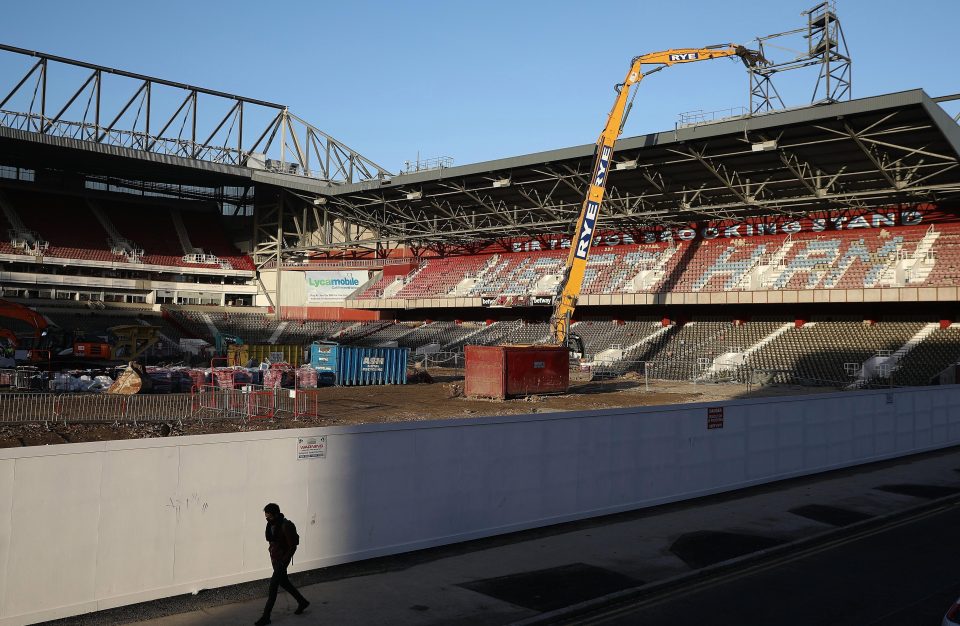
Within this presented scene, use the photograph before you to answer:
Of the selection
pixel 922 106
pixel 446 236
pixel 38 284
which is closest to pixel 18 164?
pixel 38 284

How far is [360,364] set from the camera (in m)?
41.1

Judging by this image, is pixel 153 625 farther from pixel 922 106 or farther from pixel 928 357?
pixel 928 357

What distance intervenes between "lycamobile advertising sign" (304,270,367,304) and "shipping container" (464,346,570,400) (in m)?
36.0

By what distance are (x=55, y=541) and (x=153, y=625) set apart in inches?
56.7

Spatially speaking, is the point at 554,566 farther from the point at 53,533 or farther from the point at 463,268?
the point at 463,268

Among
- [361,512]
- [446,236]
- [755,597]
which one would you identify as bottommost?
[755,597]

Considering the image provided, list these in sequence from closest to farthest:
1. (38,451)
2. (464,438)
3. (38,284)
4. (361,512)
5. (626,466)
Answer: (38,451) → (361,512) → (464,438) → (626,466) → (38,284)

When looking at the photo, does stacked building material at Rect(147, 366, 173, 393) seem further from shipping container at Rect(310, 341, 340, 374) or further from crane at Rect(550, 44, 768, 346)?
crane at Rect(550, 44, 768, 346)

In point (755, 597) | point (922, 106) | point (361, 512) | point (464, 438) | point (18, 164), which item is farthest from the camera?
point (18, 164)

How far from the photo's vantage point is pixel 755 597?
34.3ft

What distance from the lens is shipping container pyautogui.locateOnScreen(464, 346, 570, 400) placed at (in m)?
Result: 33.8

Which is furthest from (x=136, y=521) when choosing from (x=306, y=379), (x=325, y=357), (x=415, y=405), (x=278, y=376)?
(x=325, y=357)

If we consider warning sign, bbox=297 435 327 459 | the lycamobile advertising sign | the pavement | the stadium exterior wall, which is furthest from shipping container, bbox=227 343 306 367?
warning sign, bbox=297 435 327 459

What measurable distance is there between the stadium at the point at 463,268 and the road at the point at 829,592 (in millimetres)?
3608
